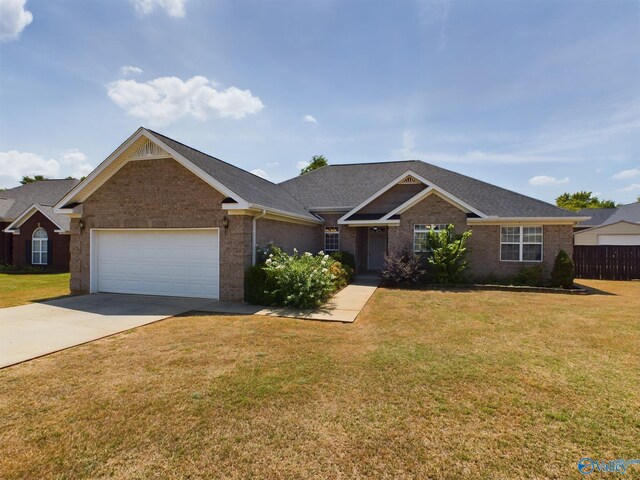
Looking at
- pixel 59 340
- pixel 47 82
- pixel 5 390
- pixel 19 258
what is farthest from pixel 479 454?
pixel 19 258

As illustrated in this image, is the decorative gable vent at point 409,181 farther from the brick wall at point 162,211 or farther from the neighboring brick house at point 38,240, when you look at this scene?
the neighboring brick house at point 38,240

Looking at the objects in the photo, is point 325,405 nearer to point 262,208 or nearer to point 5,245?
point 262,208

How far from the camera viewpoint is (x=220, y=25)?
1089cm

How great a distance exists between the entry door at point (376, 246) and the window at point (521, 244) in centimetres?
675

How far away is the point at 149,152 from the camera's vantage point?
11.6m

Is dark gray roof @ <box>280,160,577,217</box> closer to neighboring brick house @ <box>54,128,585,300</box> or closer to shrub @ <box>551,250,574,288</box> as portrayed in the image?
neighboring brick house @ <box>54,128,585,300</box>

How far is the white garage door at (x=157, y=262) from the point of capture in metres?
11.4

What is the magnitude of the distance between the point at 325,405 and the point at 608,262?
20444mm

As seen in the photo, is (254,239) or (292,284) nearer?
(292,284)

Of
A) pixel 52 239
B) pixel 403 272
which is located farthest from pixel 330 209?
pixel 52 239

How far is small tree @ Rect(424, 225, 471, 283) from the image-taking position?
566 inches

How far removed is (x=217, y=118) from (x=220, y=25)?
379 cm

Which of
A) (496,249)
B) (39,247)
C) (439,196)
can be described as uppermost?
(439,196)

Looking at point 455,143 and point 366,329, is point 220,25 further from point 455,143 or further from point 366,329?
point 455,143
